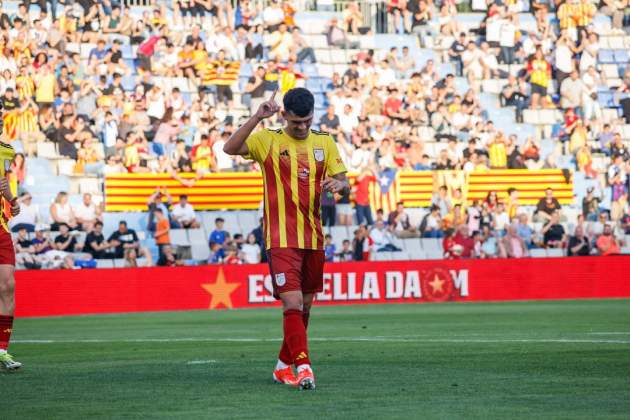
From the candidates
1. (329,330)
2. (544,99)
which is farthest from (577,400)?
(544,99)

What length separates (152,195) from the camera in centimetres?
2836

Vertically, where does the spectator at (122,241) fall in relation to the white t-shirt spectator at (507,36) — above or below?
below

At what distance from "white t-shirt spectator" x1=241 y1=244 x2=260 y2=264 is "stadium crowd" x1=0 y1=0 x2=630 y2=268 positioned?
3cm

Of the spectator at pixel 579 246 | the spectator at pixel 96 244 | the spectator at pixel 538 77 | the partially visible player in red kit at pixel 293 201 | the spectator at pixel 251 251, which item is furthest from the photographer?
the spectator at pixel 538 77

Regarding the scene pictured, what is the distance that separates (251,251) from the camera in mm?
28062

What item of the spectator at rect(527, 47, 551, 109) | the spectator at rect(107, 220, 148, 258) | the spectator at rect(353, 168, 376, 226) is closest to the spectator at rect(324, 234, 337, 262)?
the spectator at rect(353, 168, 376, 226)

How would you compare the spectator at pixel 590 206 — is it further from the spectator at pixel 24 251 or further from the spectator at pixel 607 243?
the spectator at pixel 24 251

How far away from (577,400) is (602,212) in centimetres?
2464

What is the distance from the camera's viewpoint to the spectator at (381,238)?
29.5 metres

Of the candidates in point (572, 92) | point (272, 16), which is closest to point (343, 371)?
point (272, 16)

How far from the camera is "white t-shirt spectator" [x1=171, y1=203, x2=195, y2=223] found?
2838 cm

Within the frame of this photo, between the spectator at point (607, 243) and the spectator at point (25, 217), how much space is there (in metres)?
12.6

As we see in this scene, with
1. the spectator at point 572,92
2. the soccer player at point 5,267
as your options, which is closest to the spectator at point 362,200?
the spectator at point 572,92

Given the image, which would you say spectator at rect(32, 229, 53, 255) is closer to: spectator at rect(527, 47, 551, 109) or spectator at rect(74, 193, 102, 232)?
spectator at rect(74, 193, 102, 232)
